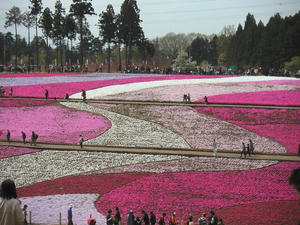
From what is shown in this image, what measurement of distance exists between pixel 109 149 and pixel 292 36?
224 ft

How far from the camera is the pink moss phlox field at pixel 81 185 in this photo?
2678cm

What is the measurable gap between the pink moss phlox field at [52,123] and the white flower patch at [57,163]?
5583mm

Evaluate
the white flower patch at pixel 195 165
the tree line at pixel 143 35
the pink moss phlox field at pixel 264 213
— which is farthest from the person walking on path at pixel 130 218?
the tree line at pixel 143 35

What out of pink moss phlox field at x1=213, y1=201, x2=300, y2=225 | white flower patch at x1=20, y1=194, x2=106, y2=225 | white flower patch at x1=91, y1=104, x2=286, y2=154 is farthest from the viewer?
white flower patch at x1=91, y1=104, x2=286, y2=154

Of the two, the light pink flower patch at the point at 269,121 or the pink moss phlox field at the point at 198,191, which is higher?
the light pink flower patch at the point at 269,121

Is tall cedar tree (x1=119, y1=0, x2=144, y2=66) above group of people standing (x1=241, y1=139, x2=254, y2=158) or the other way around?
above

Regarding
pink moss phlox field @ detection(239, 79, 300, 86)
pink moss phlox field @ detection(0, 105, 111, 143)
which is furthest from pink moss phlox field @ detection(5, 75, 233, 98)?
pink moss phlox field @ detection(239, 79, 300, 86)

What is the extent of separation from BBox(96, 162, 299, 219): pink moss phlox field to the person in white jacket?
16.6 m

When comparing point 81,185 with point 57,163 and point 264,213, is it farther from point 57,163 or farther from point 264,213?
point 264,213

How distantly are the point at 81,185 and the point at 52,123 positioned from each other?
1800cm

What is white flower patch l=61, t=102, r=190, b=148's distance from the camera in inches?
1518

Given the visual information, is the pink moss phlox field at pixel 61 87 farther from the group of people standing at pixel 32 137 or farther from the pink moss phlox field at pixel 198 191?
the pink moss phlox field at pixel 198 191

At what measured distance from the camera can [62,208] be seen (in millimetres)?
24016

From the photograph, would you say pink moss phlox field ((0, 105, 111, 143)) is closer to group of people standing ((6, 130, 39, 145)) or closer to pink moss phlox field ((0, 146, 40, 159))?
group of people standing ((6, 130, 39, 145))
